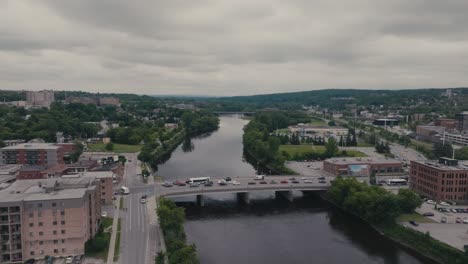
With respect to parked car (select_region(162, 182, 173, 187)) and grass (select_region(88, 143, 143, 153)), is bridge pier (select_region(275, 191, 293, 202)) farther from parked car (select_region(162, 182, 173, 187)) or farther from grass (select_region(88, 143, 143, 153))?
grass (select_region(88, 143, 143, 153))

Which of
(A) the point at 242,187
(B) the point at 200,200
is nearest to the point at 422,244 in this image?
(A) the point at 242,187

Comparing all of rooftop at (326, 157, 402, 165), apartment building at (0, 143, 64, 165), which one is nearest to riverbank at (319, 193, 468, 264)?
rooftop at (326, 157, 402, 165)

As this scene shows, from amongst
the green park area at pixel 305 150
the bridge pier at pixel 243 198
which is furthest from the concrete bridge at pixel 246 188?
the green park area at pixel 305 150

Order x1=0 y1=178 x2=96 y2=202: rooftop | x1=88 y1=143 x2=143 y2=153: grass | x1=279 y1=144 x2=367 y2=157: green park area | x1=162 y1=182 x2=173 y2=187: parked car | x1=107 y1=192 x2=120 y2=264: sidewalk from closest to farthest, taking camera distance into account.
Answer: x1=107 y1=192 x2=120 y2=264: sidewalk, x1=0 y1=178 x2=96 y2=202: rooftop, x1=162 y1=182 x2=173 y2=187: parked car, x1=279 y1=144 x2=367 y2=157: green park area, x1=88 y1=143 x2=143 y2=153: grass

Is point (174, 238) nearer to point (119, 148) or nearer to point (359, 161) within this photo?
point (359, 161)

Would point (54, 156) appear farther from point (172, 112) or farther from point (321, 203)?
point (172, 112)

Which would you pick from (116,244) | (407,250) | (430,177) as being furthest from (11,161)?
(430,177)
